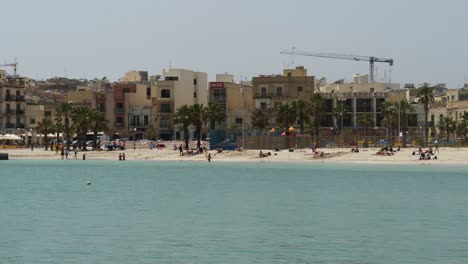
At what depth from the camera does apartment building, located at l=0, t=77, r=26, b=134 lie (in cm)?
13912

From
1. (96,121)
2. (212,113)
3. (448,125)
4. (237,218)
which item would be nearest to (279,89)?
(212,113)

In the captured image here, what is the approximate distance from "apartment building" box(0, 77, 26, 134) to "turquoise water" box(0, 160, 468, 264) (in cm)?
5224

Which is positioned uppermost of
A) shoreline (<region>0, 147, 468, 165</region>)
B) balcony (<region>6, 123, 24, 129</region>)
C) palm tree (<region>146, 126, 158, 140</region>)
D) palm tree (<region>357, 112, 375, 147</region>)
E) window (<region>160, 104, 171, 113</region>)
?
window (<region>160, 104, 171, 113</region>)

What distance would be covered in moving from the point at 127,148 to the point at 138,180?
167 ft

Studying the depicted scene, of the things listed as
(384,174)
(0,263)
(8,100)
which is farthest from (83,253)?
(8,100)

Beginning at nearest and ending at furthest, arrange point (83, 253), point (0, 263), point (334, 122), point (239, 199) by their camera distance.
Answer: point (0, 263) → point (83, 253) → point (239, 199) → point (334, 122)

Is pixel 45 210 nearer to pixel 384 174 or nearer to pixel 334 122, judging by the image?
pixel 384 174

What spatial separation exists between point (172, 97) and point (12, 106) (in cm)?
2466

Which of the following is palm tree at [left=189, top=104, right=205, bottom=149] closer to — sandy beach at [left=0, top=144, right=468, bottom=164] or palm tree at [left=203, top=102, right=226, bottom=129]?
palm tree at [left=203, top=102, right=226, bottom=129]

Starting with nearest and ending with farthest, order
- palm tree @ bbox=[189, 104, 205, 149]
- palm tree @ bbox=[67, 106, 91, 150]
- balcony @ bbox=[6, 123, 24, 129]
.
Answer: palm tree @ bbox=[189, 104, 205, 149], palm tree @ bbox=[67, 106, 91, 150], balcony @ bbox=[6, 123, 24, 129]

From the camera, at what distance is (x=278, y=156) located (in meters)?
110

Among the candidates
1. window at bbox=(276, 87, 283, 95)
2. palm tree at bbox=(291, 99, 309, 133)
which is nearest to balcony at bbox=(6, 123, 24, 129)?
window at bbox=(276, 87, 283, 95)

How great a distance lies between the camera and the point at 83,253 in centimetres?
3616

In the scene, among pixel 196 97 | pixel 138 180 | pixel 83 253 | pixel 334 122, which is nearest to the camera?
pixel 83 253
